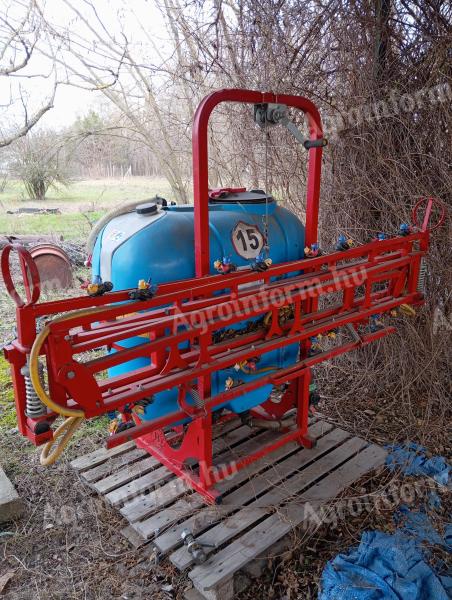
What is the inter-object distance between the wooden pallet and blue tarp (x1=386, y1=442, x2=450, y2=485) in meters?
0.12

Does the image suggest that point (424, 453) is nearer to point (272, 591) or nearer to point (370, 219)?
point (272, 591)

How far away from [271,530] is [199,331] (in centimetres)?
103

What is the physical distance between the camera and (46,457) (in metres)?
1.53

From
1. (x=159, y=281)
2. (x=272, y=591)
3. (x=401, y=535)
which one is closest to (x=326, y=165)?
(x=159, y=281)

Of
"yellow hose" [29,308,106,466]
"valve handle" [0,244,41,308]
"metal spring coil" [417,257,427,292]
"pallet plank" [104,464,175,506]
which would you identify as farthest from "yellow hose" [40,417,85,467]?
"metal spring coil" [417,257,427,292]

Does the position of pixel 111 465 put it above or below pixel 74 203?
below

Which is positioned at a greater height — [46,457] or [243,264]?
[243,264]

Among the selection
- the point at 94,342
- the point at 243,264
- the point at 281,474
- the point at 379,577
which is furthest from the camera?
the point at 281,474

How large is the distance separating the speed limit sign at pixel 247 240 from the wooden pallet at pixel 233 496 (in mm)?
1158

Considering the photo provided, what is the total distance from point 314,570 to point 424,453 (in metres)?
1.15

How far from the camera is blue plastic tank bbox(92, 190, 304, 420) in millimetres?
1945

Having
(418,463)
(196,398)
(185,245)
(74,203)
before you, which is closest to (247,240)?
(185,245)

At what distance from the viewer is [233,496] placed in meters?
2.23

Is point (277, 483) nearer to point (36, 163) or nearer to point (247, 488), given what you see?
point (247, 488)
